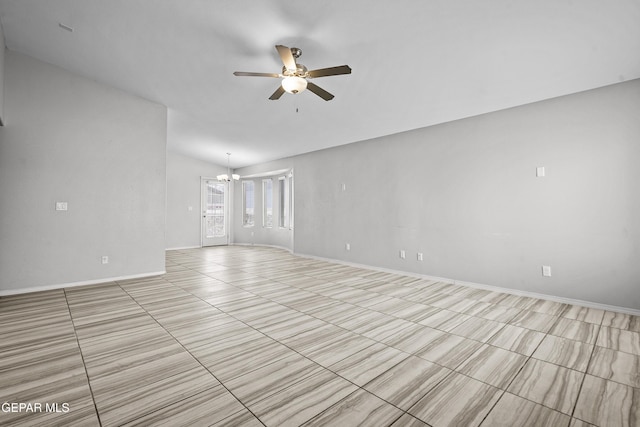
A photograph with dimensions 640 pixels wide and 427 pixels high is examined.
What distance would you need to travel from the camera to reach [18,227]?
411cm

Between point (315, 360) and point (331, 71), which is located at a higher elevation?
point (331, 71)

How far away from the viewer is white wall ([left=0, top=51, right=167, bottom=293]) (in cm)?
411

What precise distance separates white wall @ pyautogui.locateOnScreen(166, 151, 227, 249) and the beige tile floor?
200 inches

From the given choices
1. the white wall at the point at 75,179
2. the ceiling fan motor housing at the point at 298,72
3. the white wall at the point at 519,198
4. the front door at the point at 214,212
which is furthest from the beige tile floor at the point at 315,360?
the front door at the point at 214,212

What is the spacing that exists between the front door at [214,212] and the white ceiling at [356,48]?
5.02 meters

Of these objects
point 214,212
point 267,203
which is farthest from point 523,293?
point 214,212

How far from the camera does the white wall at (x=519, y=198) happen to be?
3.33 m

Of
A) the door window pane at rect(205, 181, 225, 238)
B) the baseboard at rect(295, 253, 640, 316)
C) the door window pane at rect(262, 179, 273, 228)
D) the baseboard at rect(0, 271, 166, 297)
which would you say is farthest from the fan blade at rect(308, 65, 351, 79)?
the door window pane at rect(205, 181, 225, 238)

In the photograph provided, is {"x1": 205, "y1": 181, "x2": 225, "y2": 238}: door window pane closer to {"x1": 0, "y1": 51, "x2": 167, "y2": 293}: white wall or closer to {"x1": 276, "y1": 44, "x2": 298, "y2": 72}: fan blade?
{"x1": 0, "y1": 51, "x2": 167, "y2": 293}: white wall

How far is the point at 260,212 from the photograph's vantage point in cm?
1019

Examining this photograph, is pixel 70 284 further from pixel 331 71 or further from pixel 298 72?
pixel 331 71

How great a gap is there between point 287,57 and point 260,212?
7864mm

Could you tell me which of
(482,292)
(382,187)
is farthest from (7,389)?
(382,187)

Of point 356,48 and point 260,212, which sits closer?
point 356,48
